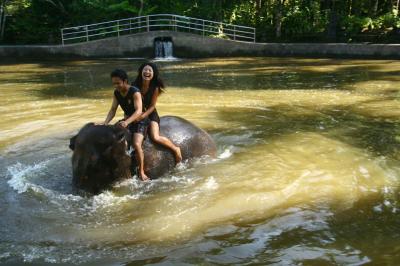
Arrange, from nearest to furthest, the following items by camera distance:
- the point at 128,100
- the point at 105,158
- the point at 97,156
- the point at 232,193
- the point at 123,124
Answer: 1. the point at 97,156
2. the point at 105,158
3. the point at 123,124
4. the point at 232,193
5. the point at 128,100

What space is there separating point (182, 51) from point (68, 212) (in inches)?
927

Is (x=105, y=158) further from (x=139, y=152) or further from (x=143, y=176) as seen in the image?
(x=143, y=176)

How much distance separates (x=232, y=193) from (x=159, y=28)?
26.4 m

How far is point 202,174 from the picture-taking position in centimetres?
799

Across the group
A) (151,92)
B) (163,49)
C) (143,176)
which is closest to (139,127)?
(151,92)

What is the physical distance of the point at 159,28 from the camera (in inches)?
1276

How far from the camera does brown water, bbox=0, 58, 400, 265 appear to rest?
5.50 meters

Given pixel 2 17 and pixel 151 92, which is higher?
pixel 2 17

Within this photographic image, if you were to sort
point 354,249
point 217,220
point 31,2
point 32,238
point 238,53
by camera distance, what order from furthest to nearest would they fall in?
point 31,2 < point 238,53 < point 217,220 < point 32,238 < point 354,249

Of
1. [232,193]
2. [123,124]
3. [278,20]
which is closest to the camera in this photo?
[123,124]

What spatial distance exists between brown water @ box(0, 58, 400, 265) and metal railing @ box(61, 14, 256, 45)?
16.7m

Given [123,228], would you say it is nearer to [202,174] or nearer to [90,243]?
[90,243]

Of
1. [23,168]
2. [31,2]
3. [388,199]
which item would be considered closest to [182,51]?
[31,2]

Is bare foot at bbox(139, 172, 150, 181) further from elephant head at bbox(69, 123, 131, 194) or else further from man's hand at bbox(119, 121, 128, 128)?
man's hand at bbox(119, 121, 128, 128)
